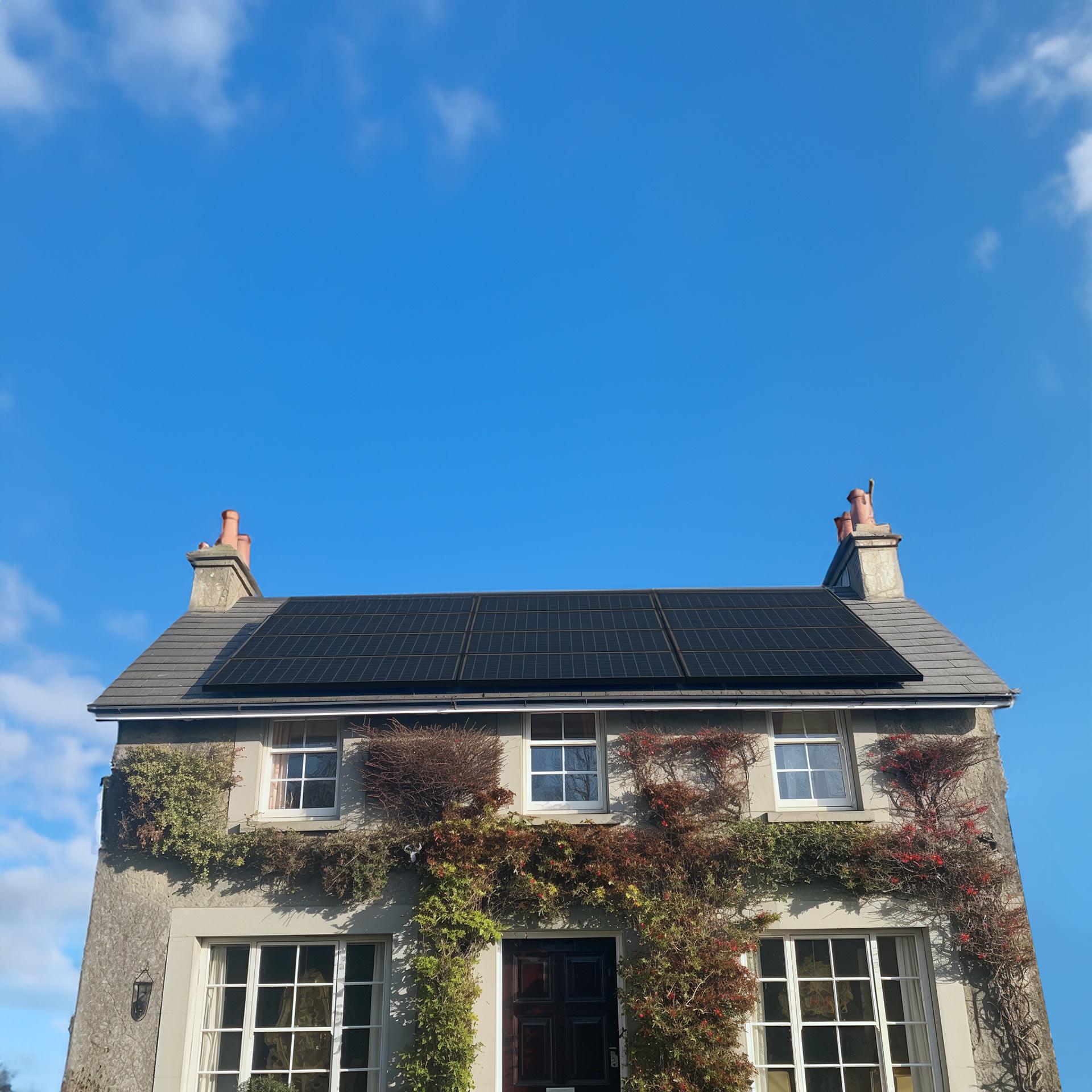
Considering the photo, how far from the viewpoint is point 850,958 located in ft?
41.8

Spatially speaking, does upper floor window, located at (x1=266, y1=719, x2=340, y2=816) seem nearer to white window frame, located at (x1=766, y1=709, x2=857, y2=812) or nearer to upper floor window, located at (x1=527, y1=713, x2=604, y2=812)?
upper floor window, located at (x1=527, y1=713, x2=604, y2=812)

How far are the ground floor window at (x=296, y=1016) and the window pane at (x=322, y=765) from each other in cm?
219

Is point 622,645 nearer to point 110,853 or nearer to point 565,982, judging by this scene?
point 565,982

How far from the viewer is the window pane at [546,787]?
13586mm

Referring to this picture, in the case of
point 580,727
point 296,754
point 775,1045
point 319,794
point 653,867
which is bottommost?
point 775,1045

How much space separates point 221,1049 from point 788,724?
8.66m

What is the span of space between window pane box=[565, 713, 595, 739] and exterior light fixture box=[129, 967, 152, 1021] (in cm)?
626

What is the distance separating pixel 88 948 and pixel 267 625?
523cm

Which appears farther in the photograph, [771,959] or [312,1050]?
[771,959]

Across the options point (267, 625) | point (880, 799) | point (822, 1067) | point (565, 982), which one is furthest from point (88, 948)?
point (880, 799)

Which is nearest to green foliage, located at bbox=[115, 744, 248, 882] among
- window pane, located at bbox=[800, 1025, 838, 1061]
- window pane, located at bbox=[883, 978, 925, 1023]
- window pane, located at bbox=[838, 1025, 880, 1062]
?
window pane, located at bbox=[800, 1025, 838, 1061]

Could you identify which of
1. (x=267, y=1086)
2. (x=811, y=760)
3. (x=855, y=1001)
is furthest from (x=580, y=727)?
(x=267, y=1086)

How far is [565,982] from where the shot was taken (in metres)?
12.7

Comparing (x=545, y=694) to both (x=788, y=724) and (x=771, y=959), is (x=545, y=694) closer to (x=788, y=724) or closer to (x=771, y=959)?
(x=788, y=724)
